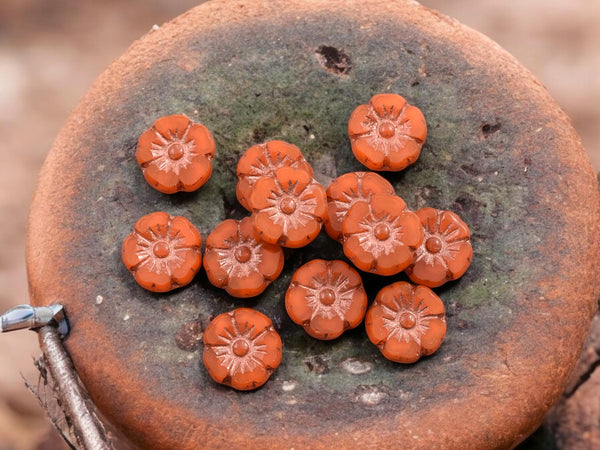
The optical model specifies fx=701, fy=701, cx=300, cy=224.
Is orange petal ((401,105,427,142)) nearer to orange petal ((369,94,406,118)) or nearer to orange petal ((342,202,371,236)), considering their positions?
orange petal ((369,94,406,118))

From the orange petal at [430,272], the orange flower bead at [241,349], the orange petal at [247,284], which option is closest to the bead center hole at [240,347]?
the orange flower bead at [241,349]

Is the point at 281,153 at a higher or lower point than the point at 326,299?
higher

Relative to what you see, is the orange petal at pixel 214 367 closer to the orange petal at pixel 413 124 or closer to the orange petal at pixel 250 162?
the orange petal at pixel 250 162

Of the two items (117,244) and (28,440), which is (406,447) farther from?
(28,440)

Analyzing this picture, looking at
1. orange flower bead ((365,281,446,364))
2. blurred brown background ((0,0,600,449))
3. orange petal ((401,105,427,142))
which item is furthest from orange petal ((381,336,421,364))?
blurred brown background ((0,0,600,449))

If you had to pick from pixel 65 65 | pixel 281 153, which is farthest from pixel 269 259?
pixel 65 65

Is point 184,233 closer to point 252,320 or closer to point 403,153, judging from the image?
point 252,320
